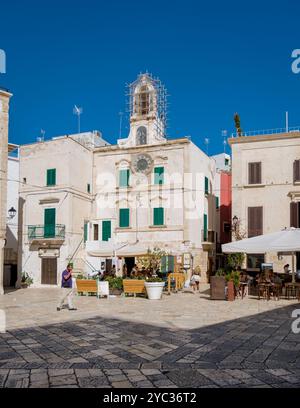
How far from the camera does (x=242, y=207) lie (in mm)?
26078

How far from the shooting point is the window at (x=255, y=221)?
25422 mm

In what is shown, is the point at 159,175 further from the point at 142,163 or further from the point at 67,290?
the point at 67,290

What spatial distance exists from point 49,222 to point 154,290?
14188mm

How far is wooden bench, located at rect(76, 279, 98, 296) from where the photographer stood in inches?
695

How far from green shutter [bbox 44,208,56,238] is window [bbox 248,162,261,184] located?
1282 centimetres

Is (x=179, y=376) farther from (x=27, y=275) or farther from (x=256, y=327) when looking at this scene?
(x=27, y=275)

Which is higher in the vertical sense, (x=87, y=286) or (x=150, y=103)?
(x=150, y=103)

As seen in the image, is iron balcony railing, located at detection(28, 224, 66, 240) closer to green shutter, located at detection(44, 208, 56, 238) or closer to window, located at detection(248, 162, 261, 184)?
green shutter, located at detection(44, 208, 56, 238)

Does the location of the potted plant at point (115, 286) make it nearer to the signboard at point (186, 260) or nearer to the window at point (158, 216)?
the signboard at point (186, 260)

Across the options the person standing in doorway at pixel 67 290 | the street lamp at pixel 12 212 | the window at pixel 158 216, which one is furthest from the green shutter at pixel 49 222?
the person standing in doorway at pixel 67 290

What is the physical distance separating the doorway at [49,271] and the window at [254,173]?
44.3 feet

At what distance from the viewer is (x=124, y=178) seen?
29828 millimetres

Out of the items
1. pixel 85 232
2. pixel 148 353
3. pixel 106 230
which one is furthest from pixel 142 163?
pixel 148 353

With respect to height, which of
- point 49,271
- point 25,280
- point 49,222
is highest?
point 49,222
